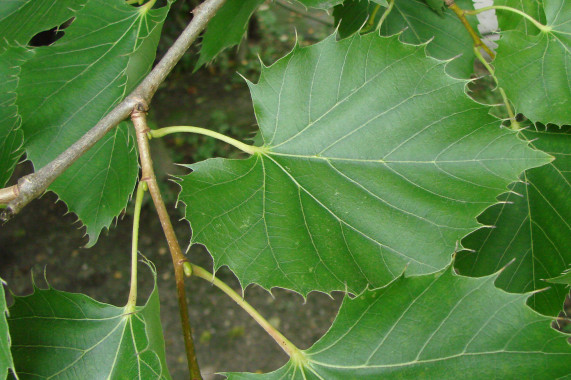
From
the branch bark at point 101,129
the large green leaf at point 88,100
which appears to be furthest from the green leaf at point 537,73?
the large green leaf at point 88,100

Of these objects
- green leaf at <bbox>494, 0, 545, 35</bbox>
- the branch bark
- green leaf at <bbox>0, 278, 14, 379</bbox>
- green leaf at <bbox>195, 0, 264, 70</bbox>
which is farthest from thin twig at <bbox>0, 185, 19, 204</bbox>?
green leaf at <bbox>494, 0, 545, 35</bbox>

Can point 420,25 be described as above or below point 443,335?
above

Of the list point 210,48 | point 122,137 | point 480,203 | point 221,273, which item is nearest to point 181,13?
point 221,273

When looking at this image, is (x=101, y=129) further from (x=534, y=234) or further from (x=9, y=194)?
(x=534, y=234)

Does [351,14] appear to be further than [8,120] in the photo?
Yes

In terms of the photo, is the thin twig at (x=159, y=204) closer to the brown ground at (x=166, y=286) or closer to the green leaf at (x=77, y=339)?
the green leaf at (x=77, y=339)

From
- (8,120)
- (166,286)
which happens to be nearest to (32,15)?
(8,120)
